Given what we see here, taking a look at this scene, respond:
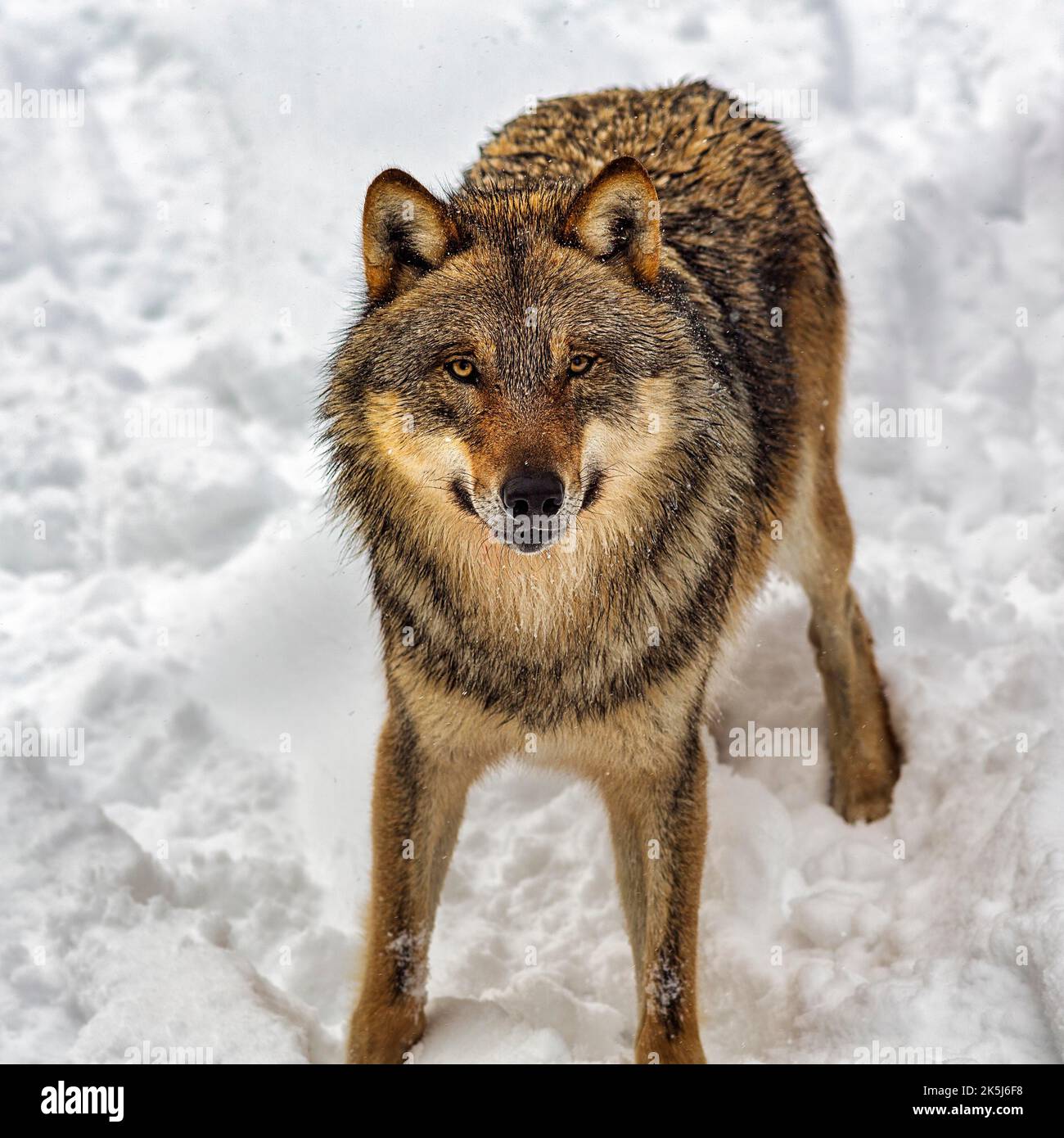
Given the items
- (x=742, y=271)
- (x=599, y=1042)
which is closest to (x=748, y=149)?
(x=742, y=271)

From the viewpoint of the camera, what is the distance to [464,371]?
3557 millimetres

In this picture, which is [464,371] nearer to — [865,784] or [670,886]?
[670,886]

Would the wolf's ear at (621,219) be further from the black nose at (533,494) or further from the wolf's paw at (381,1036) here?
the wolf's paw at (381,1036)

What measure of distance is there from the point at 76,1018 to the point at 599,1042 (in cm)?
178

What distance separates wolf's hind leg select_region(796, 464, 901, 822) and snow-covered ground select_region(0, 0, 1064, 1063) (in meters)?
0.15

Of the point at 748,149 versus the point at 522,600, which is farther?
the point at 748,149

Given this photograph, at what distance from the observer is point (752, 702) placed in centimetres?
598

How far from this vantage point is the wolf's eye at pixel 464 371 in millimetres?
3547

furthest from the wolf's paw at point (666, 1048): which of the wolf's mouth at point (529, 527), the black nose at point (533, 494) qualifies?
the black nose at point (533, 494)

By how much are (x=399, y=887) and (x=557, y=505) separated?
1.72m

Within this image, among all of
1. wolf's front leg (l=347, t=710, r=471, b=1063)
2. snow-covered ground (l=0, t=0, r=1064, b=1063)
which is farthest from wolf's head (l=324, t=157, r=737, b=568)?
wolf's front leg (l=347, t=710, r=471, b=1063)

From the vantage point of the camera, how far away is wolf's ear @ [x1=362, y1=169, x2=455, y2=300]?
3619 millimetres

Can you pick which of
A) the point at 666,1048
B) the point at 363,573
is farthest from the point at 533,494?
the point at 363,573

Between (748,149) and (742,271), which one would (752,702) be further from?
(748,149)
